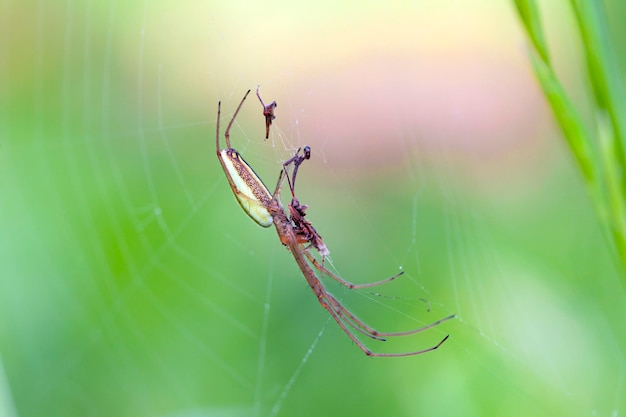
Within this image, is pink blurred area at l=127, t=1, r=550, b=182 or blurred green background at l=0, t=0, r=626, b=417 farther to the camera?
pink blurred area at l=127, t=1, r=550, b=182

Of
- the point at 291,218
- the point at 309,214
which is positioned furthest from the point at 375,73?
the point at 291,218

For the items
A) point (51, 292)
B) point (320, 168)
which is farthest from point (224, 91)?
point (51, 292)

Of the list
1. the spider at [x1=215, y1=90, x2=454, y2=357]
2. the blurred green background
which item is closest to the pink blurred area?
the blurred green background

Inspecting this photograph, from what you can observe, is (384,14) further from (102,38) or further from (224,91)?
(102,38)

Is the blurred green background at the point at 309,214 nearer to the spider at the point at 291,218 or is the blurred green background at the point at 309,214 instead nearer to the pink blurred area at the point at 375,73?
the pink blurred area at the point at 375,73

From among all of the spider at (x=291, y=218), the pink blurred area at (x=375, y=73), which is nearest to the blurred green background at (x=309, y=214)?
the pink blurred area at (x=375, y=73)

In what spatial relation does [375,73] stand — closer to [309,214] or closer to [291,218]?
[309,214]

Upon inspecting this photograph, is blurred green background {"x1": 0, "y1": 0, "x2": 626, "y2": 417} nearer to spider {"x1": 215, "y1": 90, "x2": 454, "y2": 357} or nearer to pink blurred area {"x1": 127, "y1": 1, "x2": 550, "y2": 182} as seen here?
pink blurred area {"x1": 127, "y1": 1, "x2": 550, "y2": 182}
